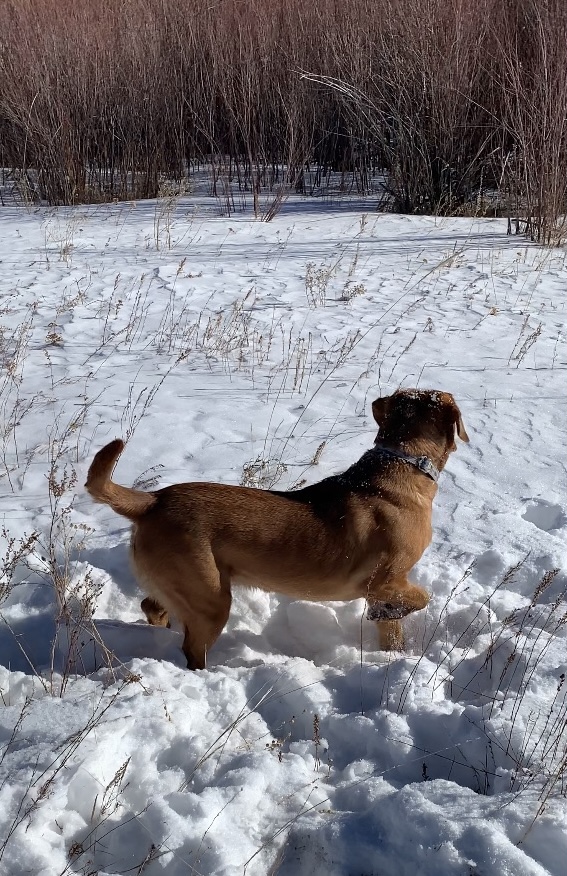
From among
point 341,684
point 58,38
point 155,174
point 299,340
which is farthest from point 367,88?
point 341,684

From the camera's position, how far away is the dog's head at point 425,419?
3262 mm

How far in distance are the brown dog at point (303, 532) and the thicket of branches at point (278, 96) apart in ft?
22.1

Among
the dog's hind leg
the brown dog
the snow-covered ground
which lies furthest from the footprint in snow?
the dog's hind leg

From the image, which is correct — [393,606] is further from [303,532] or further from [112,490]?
[112,490]

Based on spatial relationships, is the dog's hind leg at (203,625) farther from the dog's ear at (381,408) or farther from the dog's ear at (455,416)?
the dog's ear at (455,416)

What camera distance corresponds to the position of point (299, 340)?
5.96m

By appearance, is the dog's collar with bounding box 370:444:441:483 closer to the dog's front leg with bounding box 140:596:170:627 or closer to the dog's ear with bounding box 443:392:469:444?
the dog's ear with bounding box 443:392:469:444

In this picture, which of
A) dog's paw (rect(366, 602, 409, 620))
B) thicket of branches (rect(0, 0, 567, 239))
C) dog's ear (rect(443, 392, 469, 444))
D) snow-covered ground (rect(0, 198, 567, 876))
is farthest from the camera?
thicket of branches (rect(0, 0, 567, 239))

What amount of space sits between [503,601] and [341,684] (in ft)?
2.91

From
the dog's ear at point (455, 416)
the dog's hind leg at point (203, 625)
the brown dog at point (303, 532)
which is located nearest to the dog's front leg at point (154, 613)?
the brown dog at point (303, 532)

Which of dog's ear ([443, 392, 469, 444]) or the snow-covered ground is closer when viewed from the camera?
the snow-covered ground

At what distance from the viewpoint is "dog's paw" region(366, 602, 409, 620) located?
3.14m

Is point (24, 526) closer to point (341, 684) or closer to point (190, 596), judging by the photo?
point (190, 596)

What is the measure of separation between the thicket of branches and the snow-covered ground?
394cm
